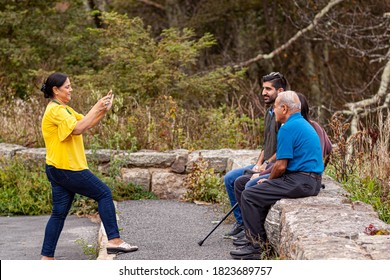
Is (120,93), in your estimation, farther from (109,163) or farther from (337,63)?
(337,63)

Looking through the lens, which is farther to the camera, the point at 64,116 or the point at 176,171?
the point at 176,171

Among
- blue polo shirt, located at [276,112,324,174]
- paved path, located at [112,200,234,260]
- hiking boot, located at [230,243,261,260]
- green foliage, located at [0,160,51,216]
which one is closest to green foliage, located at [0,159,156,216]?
green foliage, located at [0,160,51,216]

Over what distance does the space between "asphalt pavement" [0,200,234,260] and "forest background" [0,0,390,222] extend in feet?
4.78

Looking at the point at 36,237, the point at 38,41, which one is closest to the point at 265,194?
the point at 36,237

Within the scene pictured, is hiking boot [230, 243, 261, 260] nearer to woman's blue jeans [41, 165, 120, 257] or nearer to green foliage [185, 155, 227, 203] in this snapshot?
woman's blue jeans [41, 165, 120, 257]

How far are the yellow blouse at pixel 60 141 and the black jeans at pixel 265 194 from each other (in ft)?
4.91

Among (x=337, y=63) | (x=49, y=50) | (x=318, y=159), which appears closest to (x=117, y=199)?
(x=318, y=159)

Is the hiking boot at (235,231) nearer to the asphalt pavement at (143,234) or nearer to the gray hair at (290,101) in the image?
the asphalt pavement at (143,234)

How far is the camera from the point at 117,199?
11062mm

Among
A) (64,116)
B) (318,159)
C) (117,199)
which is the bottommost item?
(117,199)

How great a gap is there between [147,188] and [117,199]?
63 centimetres

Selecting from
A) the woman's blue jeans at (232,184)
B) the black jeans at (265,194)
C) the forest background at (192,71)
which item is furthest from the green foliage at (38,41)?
the black jeans at (265,194)

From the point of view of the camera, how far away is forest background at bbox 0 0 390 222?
39.8 ft

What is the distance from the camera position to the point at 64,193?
7496 mm
